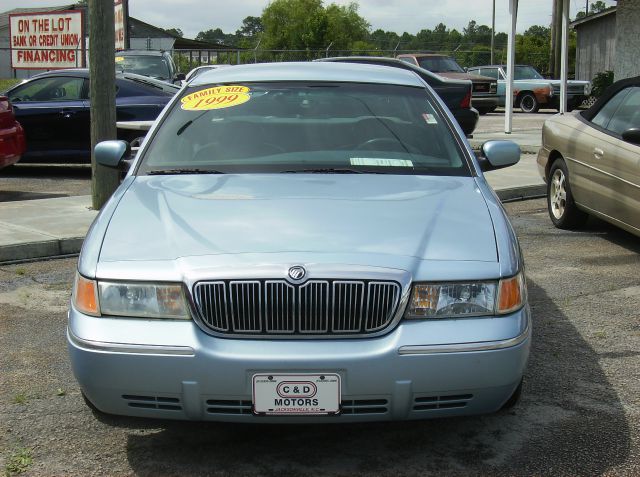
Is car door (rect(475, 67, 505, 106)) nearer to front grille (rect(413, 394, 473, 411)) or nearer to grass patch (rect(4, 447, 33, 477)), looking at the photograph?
front grille (rect(413, 394, 473, 411))

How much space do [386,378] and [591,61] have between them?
38739 mm

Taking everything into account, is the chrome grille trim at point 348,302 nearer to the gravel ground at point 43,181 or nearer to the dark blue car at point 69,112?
the gravel ground at point 43,181

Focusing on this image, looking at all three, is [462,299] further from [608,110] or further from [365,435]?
[608,110]

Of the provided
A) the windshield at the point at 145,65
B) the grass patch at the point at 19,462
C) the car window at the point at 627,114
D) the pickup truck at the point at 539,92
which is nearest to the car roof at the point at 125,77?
the windshield at the point at 145,65

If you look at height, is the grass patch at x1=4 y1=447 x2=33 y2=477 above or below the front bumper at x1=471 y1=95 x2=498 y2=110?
below

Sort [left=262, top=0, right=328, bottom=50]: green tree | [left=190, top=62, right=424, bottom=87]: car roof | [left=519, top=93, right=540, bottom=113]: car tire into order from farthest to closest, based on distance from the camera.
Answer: [left=262, top=0, right=328, bottom=50]: green tree, [left=519, top=93, right=540, bottom=113]: car tire, [left=190, top=62, right=424, bottom=87]: car roof

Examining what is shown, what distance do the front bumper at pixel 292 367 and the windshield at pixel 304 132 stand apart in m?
1.33

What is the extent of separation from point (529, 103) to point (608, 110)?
2190 centimetres

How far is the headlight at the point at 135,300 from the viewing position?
3.38 metres

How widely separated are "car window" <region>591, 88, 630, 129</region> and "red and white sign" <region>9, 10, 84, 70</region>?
823 inches

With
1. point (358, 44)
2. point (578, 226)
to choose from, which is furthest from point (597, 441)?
point (358, 44)

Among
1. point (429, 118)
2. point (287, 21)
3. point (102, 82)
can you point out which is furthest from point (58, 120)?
point (287, 21)

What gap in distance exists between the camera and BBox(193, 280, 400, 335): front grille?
10.9ft

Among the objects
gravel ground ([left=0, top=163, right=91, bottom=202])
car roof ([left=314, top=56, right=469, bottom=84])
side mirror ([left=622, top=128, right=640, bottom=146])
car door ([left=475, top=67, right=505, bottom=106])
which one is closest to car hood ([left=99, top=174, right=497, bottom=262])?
side mirror ([left=622, top=128, right=640, bottom=146])
